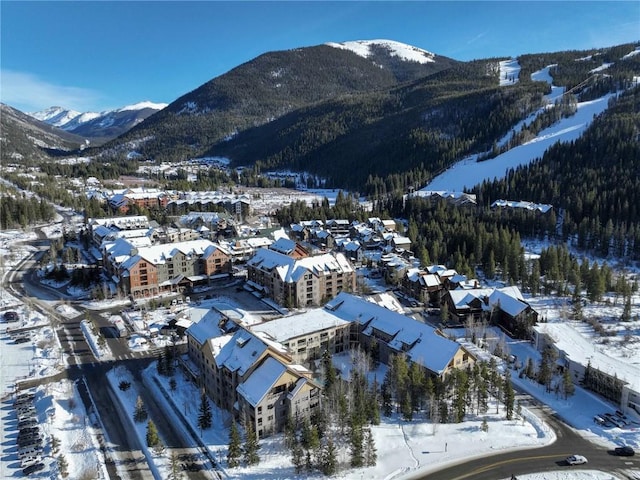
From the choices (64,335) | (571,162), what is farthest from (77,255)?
(571,162)

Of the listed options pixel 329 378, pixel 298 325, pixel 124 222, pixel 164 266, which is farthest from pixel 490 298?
pixel 124 222

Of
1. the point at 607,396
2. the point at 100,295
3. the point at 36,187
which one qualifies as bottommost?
the point at 607,396

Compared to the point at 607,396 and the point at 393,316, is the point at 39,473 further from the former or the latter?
the point at 607,396

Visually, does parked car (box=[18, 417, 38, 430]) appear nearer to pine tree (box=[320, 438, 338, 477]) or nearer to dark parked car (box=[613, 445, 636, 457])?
pine tree (box=[320, 438, 338, 477])

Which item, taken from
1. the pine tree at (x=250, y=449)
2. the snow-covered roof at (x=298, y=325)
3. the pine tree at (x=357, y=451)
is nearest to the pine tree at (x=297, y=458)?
the pine tree at (x=250, y=449)

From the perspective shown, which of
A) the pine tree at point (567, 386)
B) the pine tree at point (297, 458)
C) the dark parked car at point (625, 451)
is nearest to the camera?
the pine tree at point (297, 458)

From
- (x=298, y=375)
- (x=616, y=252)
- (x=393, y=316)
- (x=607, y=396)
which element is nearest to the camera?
(x=298, y=375)

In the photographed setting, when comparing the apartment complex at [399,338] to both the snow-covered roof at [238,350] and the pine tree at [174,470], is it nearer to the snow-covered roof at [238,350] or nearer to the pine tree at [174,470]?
the snow-covered roof at [238,350]
